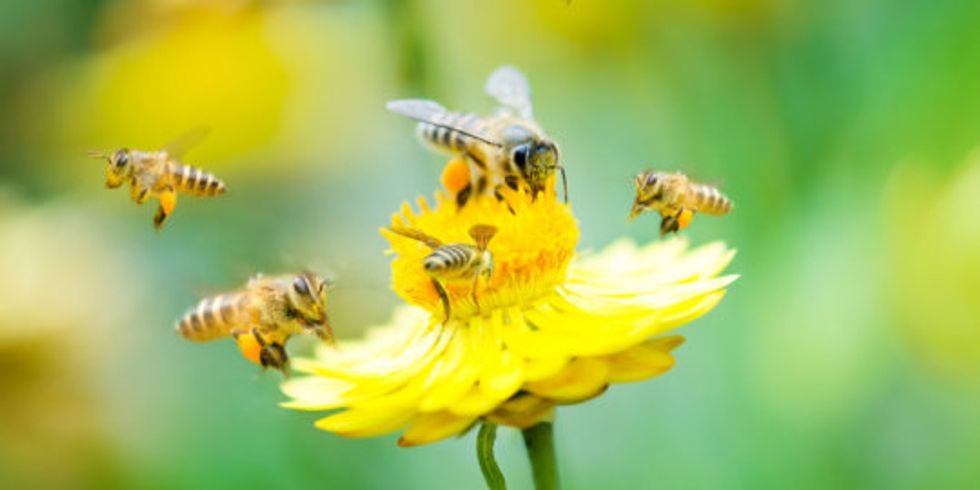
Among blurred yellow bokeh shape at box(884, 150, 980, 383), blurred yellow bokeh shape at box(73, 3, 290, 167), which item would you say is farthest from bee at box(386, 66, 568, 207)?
blurred yellow bokeh shape at box(73, 3, 290, 167)

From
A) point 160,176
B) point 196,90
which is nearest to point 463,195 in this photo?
point 160,176

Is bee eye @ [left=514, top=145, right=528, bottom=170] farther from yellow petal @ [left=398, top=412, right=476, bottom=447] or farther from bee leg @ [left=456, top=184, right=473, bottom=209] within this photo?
yellow petal @ [left=398, top=412, right=476, bottom=447]

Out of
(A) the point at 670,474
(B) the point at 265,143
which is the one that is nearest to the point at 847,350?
(A) the point at 670,474

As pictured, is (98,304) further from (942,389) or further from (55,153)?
(942,389)

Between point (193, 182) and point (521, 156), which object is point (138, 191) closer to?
point (193, 182)

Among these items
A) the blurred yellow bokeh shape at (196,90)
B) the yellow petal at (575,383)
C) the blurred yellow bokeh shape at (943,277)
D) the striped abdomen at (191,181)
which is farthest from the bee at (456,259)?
the blurred yellow bokeh shape at (196,90)
